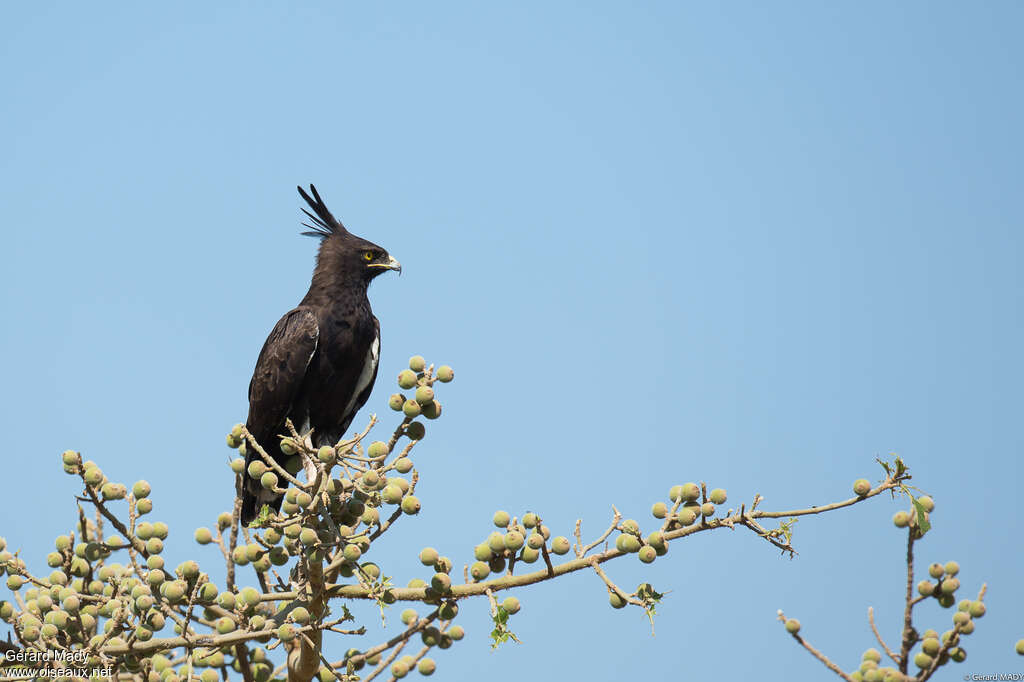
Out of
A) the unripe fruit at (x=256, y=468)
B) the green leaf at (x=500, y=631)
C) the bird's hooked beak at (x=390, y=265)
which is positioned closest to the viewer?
the green leaf at (x=500, y=631)

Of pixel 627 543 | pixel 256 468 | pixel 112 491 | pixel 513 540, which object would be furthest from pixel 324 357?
pixel 627 543

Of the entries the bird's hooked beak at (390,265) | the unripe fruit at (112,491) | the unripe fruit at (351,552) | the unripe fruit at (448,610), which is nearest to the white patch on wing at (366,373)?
the bird's hooked beak at (390,265)

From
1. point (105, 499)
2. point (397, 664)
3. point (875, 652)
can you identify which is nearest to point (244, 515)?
point (105, 499)

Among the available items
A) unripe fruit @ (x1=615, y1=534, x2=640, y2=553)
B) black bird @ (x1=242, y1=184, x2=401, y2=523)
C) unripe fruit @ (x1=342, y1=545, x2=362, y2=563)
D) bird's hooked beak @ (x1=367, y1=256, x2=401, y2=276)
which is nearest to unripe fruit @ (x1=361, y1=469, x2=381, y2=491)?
unripe fruit @ (x1=342, y1=545, x2=362, y2=563)

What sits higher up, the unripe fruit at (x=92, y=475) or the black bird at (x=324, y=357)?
the black bird at (x=324, y=357)

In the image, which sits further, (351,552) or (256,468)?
(256,468)

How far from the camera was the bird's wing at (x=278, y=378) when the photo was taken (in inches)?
290

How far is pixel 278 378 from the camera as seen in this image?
7391 mm

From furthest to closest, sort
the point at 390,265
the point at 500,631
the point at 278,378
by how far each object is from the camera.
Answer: the point at 390,265
the point at 278,378
the point at 500,631

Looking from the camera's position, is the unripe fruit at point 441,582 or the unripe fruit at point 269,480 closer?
the unripe fruit at point 441,582

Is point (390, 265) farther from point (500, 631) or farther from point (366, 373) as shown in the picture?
point (500, 631)

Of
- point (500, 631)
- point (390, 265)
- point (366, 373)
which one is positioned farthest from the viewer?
point (390, 265)

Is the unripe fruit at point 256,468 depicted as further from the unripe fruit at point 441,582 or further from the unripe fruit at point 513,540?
the unripe fruit at point 513,540

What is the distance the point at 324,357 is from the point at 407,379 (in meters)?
3.26
